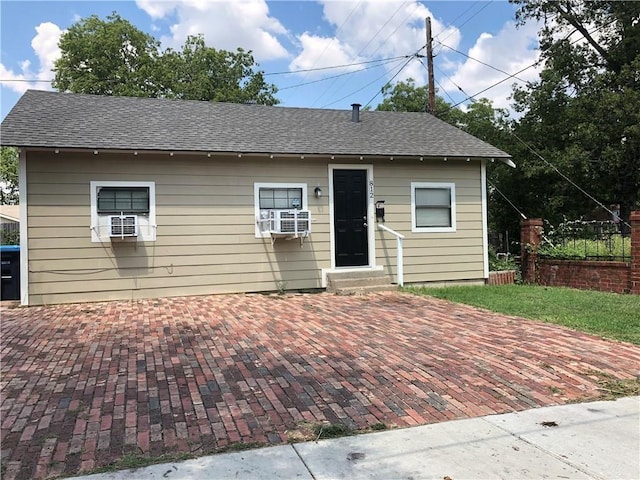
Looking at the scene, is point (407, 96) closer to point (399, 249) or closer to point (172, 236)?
point (399, 249)

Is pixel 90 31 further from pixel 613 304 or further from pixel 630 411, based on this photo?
pixel 630 411

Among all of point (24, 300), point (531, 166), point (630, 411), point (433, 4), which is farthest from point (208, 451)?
point (531, 166)

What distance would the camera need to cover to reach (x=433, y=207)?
10.3 meters

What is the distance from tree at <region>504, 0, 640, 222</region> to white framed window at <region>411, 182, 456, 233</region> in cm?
859

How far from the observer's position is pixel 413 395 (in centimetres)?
371

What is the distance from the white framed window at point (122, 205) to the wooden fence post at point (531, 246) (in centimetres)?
822

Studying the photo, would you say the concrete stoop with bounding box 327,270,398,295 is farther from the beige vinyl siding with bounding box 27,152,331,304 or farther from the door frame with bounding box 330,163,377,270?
the beige vinyl siding with bounding box 27,152,331,304

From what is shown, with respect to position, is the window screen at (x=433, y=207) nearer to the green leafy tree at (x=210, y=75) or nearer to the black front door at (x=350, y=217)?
the black front door at (x=350, y=217)

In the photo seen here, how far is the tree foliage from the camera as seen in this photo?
25.1 meters

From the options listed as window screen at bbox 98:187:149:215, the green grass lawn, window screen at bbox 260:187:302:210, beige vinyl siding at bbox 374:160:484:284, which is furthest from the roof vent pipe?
window screen at bbox 98:187:149:215

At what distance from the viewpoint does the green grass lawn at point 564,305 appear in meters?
5.93

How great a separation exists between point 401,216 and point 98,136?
235 inches

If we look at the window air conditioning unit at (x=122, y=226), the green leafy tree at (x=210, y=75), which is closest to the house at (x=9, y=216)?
the green leafy tree at (x=210, y=75)

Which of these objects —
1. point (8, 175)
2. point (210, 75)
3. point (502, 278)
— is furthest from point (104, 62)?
point (502, 278)
